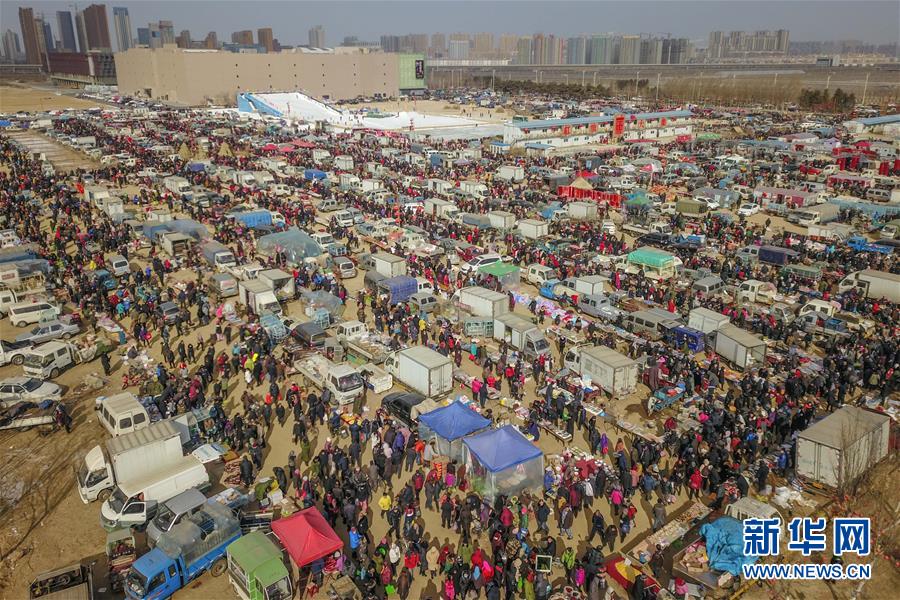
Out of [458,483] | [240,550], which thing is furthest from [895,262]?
[240,550]

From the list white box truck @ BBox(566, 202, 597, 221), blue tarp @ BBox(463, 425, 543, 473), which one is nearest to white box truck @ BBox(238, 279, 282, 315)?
blue tarp @ BBox(463, 425, 543, 473)

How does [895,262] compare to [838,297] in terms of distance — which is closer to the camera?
[838,297]

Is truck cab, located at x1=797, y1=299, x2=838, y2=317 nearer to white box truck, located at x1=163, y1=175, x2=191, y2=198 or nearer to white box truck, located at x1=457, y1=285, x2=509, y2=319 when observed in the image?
white box truck, located at x1=457, y1=285, x2=509, y2=319

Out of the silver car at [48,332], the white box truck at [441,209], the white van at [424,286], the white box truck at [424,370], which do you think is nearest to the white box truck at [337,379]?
the white box truck at [424,370]

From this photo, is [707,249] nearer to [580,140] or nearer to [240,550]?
[240,550]

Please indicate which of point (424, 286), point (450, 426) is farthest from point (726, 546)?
point (424, 286)

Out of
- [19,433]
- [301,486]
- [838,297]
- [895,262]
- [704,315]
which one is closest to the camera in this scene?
[301,486]
